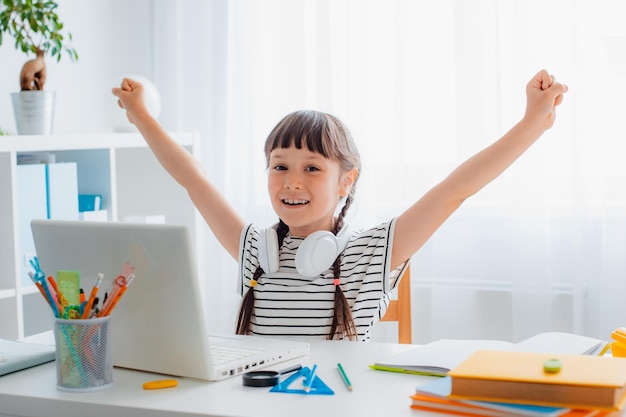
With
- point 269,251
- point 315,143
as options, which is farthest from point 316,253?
point 315,143

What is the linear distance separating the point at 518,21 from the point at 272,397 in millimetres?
2120

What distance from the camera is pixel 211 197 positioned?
6.28ft

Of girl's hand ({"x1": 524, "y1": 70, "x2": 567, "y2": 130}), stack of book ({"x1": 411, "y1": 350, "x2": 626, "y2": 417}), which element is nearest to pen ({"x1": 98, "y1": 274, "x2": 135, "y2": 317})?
stack of book ({"x1": 411, "y1": 350, "x2": 626, "y2": 417})

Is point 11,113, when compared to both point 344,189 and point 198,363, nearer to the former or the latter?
point 344,189

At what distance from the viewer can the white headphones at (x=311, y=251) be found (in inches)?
67.3

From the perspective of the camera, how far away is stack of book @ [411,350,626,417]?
103 centimetres

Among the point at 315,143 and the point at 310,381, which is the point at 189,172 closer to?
the point at 315,143

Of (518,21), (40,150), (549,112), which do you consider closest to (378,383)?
(549,112)

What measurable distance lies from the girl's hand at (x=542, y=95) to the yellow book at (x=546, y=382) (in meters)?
0.55

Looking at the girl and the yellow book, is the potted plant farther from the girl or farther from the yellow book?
the yellow book

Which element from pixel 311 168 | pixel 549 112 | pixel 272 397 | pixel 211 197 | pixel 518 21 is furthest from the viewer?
pixel 518 21

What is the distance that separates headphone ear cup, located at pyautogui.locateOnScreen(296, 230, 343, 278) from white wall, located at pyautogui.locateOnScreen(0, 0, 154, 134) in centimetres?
155

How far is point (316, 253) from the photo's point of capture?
1.71 metres

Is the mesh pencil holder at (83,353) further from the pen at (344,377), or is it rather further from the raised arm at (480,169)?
the raised arm at (480,169)
